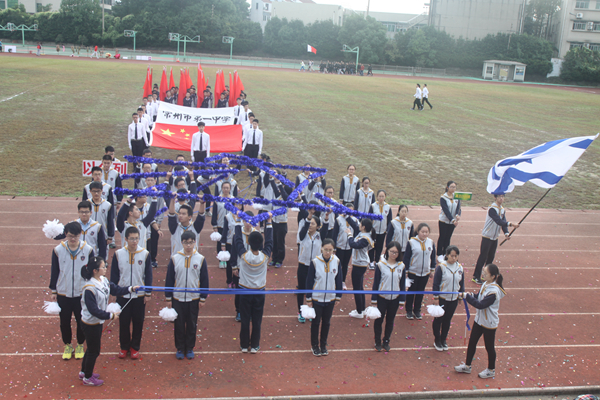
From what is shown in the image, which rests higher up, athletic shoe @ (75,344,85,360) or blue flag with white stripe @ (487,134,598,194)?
blue flag with white stripe @ (487,134,598,194)

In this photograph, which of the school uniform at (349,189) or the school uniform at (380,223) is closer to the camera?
the school uniform at (380,223)

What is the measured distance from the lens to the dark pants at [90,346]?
561 centimetres

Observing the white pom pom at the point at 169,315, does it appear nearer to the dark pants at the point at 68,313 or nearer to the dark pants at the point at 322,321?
the dark pants at the point at 68,313

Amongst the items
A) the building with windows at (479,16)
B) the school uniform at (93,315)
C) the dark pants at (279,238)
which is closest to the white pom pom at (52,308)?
the school uniform at (93,315)

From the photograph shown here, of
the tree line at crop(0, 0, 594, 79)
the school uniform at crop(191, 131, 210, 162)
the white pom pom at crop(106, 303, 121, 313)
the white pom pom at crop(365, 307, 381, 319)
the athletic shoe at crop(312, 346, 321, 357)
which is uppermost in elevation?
the tree line at crop(0, 0, 594, 79)

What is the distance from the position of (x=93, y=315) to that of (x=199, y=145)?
9073 mm

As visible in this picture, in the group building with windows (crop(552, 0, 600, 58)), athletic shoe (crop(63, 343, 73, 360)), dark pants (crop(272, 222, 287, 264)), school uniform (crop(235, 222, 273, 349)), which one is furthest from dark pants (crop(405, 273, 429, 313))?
building with windows (crop(552, 0, 600, 58))

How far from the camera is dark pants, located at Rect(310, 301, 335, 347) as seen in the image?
664 centimetres

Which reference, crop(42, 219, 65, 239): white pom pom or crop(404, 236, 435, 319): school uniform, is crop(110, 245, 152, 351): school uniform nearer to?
crop(42, 219, 65, 239): white pom pom

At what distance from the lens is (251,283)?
6.55 m

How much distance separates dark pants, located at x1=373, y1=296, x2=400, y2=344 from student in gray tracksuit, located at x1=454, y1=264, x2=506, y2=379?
993 mm

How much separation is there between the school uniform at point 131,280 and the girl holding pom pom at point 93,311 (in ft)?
1.12

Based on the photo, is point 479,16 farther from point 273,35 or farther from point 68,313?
point 68,313

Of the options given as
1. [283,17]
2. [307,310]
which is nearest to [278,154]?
[307,310]
